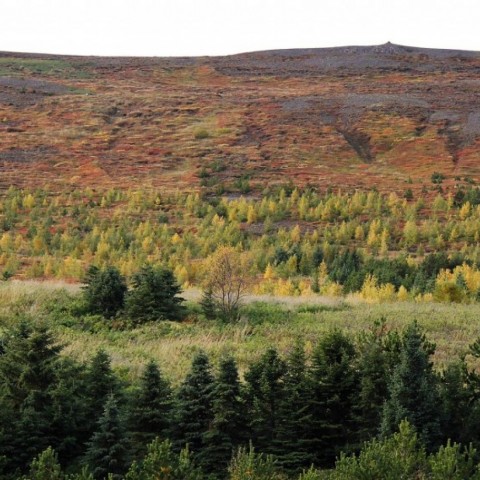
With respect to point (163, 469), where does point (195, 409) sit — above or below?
below

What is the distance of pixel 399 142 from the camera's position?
6238cm

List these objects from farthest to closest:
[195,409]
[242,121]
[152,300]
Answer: [242,121], [152,300], [195,409]

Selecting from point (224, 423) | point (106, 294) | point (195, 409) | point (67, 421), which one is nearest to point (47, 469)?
point (67, 421)

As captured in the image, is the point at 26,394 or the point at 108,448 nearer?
the point at 108,448

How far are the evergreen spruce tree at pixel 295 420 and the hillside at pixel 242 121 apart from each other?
1549 inches

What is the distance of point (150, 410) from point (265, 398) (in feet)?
5.24

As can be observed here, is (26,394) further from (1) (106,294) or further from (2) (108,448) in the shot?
(1) (106,294)

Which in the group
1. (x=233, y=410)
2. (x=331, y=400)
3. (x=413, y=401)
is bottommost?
(x=233, y=410)

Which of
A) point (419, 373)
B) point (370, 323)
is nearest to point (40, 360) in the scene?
point (419, 373)

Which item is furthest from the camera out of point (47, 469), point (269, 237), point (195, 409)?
point (269, 237)

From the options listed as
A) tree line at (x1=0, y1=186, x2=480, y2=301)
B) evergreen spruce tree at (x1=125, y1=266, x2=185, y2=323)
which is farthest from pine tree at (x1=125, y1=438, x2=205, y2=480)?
tree line at (x1=0, y1=186, x2=480, y2=301)

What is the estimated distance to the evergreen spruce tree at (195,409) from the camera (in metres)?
9.49

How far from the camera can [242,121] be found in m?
66.8

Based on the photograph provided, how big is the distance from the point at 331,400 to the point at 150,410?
8.07 feet
